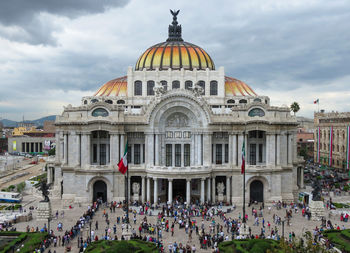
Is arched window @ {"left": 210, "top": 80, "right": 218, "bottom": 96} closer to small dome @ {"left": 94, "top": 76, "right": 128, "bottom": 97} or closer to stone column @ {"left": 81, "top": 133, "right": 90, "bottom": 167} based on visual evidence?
small dome @ {"left": 94, "top": 76, "right": 128, "bottom": 97}

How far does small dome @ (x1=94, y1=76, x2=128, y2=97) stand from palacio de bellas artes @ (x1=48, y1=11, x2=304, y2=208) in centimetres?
1109

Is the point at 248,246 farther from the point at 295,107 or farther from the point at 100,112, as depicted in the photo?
the point at 295,107

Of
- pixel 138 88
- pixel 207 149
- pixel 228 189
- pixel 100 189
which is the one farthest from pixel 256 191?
pixel 138 88

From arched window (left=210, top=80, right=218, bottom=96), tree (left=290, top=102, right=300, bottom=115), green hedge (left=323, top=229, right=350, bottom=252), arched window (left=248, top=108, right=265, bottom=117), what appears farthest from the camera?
tree (left=290, top=102, right=300, bottom=115)

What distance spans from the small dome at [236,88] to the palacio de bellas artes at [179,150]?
10425 millimetres

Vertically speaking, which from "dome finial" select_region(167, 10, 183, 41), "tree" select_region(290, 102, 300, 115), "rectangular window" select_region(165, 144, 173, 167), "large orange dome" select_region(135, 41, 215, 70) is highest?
"dome finial" select_region(167, 10, 183, 41)

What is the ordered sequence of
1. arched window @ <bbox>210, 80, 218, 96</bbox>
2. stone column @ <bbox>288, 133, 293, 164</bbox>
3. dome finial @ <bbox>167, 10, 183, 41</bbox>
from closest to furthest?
stone column @ <bbox>288, 133, 293, 164</bbox>
arched window @ <bbox>210, 80, 218, 96</bbox>
dome finial @ <bbox>167, 10, 183, 41</bbox>

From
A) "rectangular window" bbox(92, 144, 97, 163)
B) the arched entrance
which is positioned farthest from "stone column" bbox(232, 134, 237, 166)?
"rectangular window" bbox(92, 144, 97, 163)

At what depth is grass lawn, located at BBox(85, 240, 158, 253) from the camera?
35.6 metres

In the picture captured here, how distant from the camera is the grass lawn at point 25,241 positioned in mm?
38944

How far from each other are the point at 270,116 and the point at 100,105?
29.3m

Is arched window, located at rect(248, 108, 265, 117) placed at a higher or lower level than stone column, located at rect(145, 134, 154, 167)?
higher

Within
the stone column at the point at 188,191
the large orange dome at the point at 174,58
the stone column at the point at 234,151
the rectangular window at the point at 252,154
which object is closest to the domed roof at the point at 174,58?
the large orange dome at the point at 174,58

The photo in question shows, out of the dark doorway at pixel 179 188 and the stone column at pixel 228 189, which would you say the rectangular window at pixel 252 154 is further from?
the dark doorway at pixel 179 188
